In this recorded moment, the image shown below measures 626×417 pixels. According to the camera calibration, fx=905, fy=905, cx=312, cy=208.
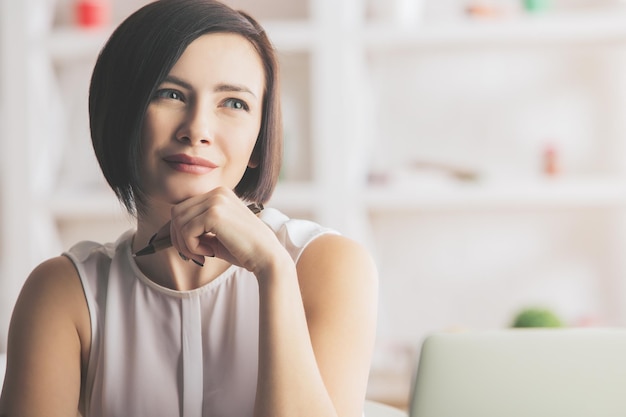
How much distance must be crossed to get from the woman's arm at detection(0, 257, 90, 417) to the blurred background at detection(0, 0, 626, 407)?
85.0 inches

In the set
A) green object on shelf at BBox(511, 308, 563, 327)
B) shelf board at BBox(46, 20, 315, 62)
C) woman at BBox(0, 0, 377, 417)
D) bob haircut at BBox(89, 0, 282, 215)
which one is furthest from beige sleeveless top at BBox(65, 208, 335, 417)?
shelf board at BBox(46, 20, 315, 62)

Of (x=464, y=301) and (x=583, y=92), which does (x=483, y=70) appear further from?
(x=464, y=301)

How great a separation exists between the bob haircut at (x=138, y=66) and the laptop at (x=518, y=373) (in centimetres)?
40

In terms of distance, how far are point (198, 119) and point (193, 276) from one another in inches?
10.2

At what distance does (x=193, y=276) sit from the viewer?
4.09ft

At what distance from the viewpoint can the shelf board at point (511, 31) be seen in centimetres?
326

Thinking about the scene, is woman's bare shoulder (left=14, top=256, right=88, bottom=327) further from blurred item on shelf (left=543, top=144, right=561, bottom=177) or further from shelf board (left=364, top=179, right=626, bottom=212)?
blurred item on shelf (left=543, top=144, right=561, bottom=177)

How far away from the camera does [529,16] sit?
131 inches

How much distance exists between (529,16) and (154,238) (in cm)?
253

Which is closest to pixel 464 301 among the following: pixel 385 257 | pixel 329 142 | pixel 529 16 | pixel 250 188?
pixel 385 257

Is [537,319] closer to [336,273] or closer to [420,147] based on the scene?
[420,147]

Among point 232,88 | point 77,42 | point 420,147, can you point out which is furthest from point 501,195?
point 232,88

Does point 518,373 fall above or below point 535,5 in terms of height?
below

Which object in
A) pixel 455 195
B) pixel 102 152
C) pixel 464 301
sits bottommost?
pixel 464 301
